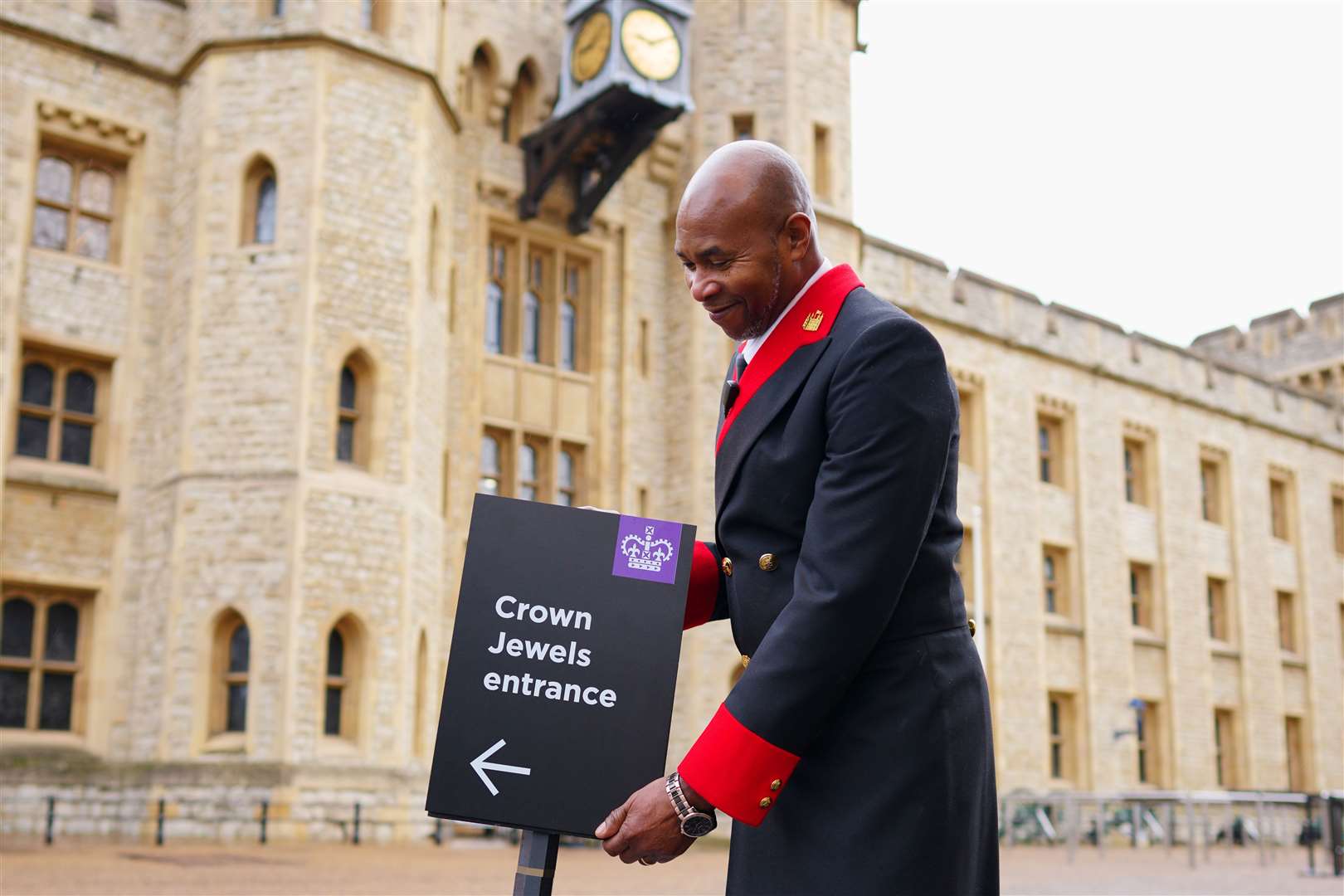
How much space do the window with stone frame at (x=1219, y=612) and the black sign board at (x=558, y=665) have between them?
27.8m

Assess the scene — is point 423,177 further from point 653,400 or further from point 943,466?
point 943,466

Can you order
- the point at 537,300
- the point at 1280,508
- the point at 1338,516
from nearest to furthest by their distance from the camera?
the point at 537,300, the point at 1280,508, the point at 1338,516

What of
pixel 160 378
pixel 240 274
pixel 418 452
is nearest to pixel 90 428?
pixel 160 378

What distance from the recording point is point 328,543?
14.0 m

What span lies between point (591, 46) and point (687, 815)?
16.1 m

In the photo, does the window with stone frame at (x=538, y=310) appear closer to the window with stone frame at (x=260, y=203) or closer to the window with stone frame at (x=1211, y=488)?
the window with stone frame at (x=260, y=203)

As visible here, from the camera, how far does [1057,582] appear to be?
24.7m

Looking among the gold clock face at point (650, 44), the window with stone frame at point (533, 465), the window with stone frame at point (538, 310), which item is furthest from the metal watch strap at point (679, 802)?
the window with stone frame at point (538, 310)

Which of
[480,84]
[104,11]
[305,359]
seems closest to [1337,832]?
[305,359]

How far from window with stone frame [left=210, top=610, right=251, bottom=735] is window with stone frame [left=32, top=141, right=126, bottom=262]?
454cm

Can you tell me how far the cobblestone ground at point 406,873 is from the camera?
8445 mm

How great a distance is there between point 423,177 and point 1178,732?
18.0m

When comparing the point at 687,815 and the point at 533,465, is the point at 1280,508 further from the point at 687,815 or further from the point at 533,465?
the point at 687,815

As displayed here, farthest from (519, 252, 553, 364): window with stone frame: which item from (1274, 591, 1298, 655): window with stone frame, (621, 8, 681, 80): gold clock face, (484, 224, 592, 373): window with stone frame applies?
(1274, 591, 1298, 655): window with stone frame
